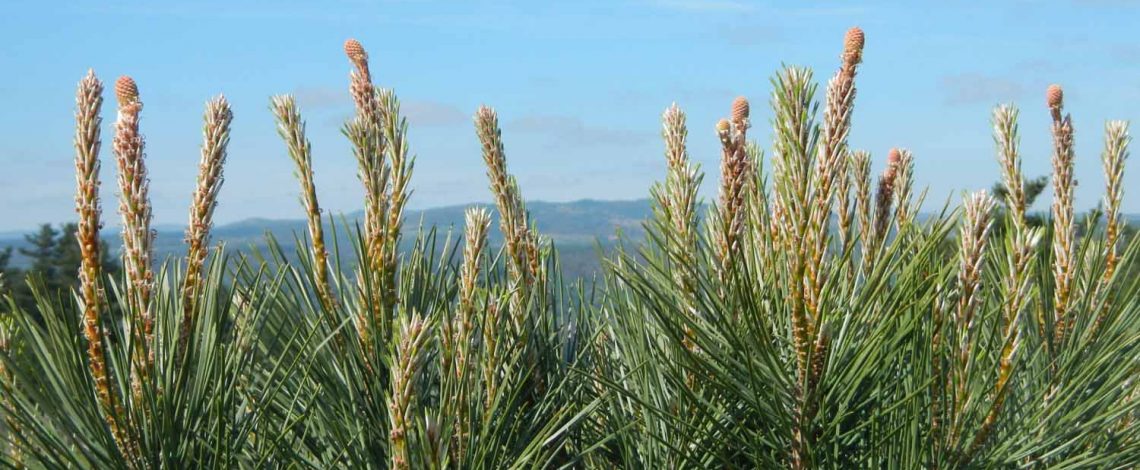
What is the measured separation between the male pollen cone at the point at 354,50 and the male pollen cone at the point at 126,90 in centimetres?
55

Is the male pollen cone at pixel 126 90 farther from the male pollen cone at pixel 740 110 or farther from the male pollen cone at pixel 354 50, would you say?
the male pollen cone at pixel 740 110

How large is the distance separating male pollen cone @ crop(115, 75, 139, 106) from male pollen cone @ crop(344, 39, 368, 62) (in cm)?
55

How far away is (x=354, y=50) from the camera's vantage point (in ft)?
8.66

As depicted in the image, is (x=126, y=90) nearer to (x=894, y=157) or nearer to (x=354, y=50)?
(x=354, y=50)

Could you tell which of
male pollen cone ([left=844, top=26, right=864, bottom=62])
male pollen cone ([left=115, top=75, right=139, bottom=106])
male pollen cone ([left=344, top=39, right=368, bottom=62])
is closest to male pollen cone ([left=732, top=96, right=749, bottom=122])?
male pollen cone ([left=844, top=26, right=864, bottom=62])

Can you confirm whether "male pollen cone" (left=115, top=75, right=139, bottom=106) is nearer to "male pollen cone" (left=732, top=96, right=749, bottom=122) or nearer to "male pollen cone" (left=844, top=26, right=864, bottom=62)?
"male pollen cone" (left=732, top=96, right=749, bottom=122)

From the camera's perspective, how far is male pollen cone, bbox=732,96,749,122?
273 cm

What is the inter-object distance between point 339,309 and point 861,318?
4.35 ft

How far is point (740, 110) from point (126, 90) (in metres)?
1.47

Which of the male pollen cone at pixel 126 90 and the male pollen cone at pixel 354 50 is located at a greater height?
the male pollen cone at pixel 354 50

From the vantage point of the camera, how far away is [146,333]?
229 cm

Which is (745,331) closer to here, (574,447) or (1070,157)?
(574,447)

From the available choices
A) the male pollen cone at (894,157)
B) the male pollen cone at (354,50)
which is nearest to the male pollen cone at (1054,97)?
the male pollen cone at (894,157)

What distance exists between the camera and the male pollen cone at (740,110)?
273 centimetres
